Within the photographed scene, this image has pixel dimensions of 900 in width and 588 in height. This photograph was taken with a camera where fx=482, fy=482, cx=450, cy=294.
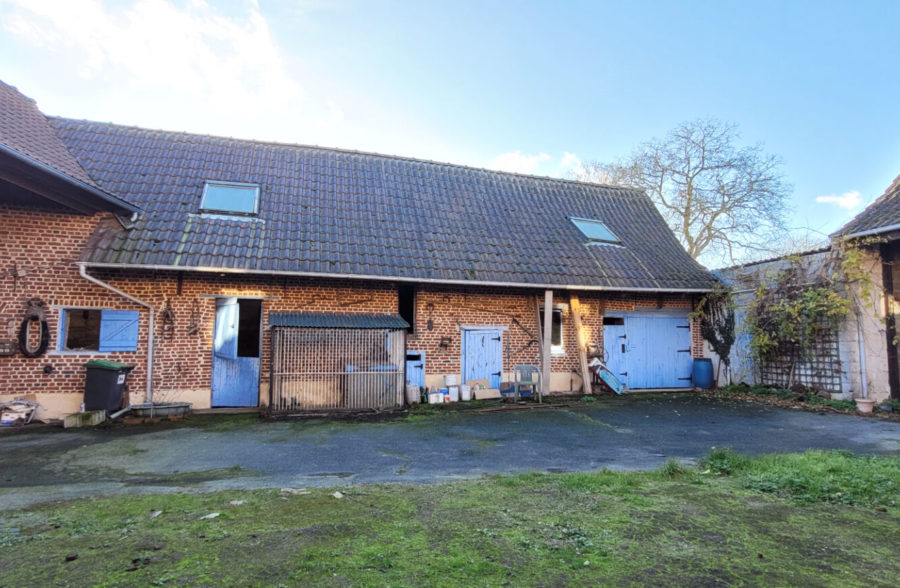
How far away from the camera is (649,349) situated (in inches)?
524

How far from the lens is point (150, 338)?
9641mm

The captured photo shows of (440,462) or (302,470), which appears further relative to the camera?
(440,462)

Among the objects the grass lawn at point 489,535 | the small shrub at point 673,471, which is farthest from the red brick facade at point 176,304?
the small shrub at point 673,471

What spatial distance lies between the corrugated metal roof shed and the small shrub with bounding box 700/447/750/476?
6187 millimetres

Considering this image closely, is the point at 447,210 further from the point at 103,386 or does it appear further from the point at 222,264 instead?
the point at 103,386

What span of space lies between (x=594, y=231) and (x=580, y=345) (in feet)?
12.6

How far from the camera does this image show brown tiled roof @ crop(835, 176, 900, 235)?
9727mm

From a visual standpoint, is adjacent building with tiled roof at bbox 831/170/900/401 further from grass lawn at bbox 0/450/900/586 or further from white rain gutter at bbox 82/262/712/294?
grass lawn at bbox 0/450/900/586

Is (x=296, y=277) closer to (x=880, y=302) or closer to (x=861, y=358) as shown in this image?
(x=861, y=358)

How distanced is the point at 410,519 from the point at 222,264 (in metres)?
7.48

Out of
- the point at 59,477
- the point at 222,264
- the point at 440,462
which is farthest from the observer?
the point at 222,264

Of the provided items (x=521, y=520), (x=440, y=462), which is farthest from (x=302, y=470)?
(x=521, y=520)

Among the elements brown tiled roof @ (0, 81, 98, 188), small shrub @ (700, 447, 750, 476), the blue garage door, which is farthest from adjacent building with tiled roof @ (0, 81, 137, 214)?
the blue garage door

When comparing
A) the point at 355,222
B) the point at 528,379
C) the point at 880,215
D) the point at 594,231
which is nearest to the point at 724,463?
the point at 528,379
